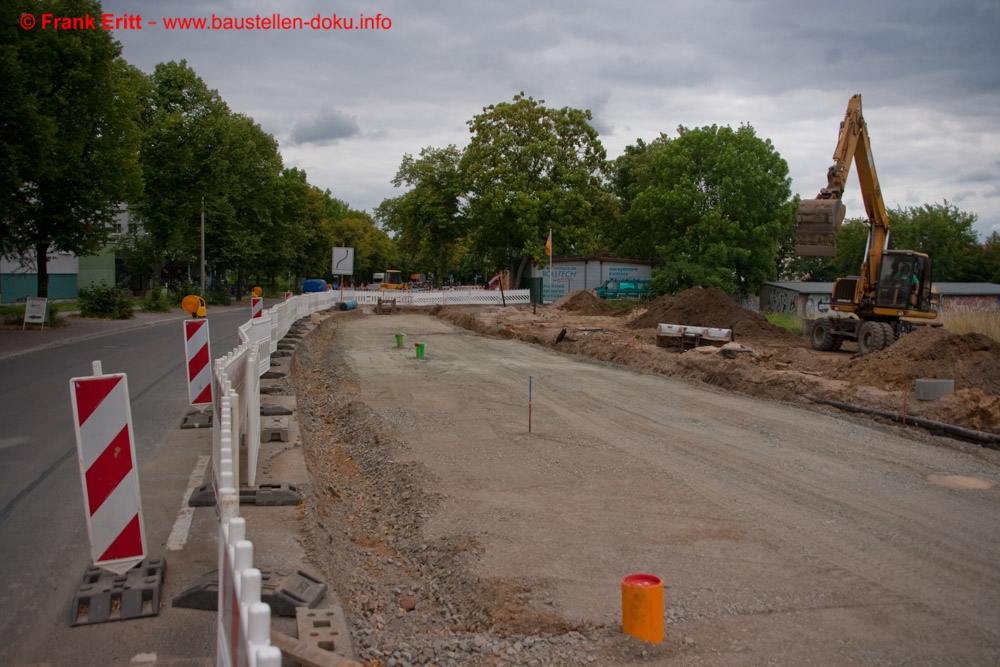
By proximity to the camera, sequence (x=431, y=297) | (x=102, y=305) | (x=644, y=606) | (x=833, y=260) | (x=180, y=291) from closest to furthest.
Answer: (x=644, y=606), (x=102, y=305), (x=180, y=291), (x=431, y=297), (x=833, y=260)

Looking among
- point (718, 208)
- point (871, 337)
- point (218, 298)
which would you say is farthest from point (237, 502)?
point (218, 298)

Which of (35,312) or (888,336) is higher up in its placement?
(35,312)

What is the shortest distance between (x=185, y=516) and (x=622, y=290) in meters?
48.4

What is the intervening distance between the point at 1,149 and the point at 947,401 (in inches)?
995

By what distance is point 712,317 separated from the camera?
3141 centimetres

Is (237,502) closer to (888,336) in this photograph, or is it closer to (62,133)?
(888,336)

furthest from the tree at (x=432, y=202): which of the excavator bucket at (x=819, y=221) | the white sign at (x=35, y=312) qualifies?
the excavator bucket at (x=819, y=221)

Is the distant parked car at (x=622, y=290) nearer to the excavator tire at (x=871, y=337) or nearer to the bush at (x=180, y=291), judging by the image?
the bush at (x=180, y=291)

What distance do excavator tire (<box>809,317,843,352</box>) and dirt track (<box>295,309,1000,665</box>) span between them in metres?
12.3

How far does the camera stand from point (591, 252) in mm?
58125

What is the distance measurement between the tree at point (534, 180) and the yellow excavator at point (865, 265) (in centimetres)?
3208

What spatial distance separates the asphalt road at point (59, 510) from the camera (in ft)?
15.3

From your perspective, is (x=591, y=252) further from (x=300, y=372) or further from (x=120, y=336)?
(x=300, y=372)

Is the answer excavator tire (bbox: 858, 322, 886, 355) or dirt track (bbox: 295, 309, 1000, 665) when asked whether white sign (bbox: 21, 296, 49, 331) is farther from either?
excavator tire (bbox: 858, 322, 886, 355)
